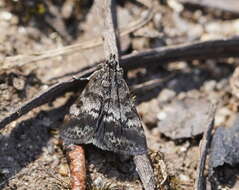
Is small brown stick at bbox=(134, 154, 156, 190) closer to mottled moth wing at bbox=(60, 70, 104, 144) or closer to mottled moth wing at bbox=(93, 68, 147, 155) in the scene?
mottled moth wing at bbox=(93, 68, 147, 155)

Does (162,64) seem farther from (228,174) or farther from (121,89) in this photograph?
(228,174)

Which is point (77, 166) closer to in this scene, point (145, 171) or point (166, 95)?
point (145, 171)

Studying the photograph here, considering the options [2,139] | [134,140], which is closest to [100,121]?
[134,140]

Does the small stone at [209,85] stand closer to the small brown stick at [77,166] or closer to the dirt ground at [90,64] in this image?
the dirt ground at [90,64]

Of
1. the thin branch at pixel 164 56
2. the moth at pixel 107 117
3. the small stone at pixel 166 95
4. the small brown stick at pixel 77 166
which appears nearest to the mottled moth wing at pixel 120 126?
the moth at pixel 107 117

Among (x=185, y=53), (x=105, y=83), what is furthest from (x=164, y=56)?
(x=105, y=83)
